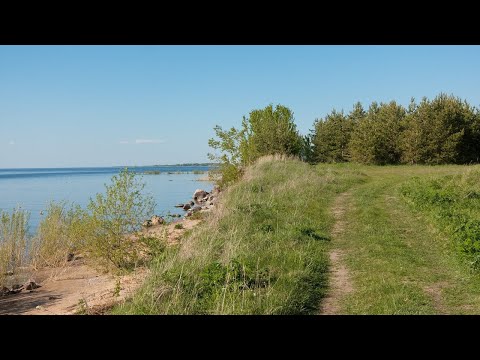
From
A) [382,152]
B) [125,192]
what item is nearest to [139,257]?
[125,192]

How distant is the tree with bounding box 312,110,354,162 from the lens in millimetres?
43344

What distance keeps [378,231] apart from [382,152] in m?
28.4

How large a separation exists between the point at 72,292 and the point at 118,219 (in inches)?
78.3

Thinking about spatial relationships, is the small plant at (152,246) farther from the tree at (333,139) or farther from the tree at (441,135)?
the tree at (333,139)

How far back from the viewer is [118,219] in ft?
34.4

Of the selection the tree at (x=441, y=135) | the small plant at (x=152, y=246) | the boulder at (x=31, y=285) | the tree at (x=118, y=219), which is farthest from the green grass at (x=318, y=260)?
the tree at (x=441, y=135)

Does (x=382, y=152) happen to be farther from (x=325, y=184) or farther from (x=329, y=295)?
(x=329, y=295)

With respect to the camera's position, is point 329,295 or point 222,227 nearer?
point 329,295

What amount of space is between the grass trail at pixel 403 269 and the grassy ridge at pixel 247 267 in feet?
1.81
